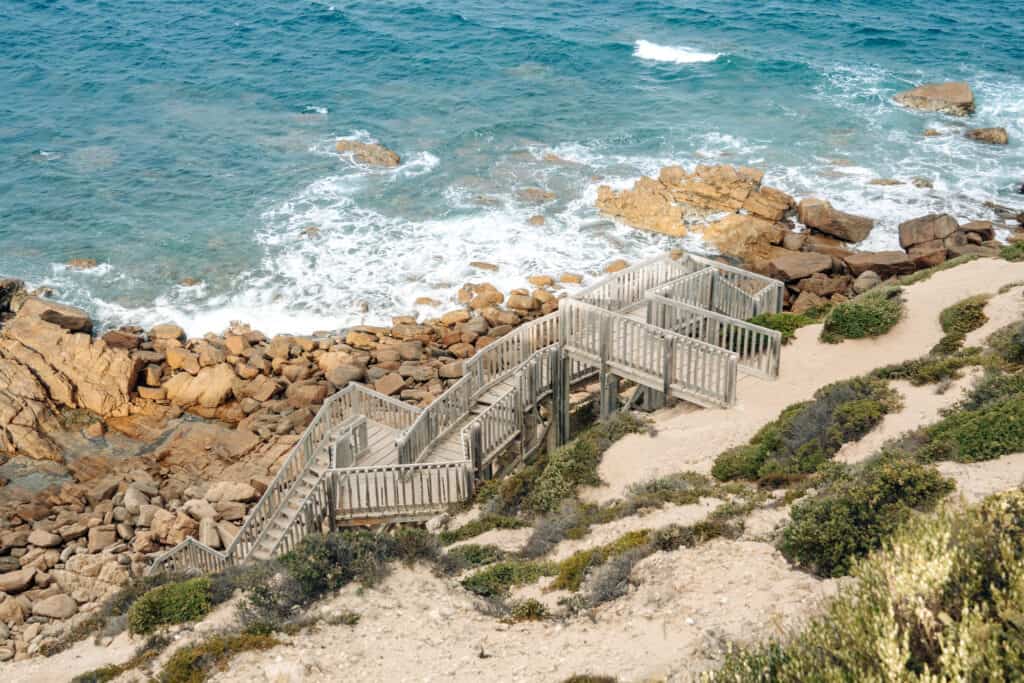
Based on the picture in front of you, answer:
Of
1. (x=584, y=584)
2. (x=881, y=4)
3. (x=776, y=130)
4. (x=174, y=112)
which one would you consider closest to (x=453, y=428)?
(x=584, y=584)

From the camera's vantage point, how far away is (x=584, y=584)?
13.8 meters

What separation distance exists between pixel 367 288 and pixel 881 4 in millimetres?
55909

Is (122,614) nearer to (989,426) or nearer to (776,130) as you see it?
(989,426)

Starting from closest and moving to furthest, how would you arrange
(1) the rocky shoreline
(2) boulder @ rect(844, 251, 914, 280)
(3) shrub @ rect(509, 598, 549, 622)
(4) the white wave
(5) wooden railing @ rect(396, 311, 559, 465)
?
(3) shrub @ rect(509, 598, 549, 622), (5) wooden railing @ rect(396, 311, 559, 465), (1) the rocky shoreline, (2) boulder @ rect(844, 251, 914, 280), (4) the white wave

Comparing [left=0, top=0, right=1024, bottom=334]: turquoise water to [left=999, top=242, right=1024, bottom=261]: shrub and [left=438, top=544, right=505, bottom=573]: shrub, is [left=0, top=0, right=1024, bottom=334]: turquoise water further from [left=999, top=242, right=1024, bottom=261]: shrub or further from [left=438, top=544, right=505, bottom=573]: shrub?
[left=438, top=544, right=505, bottom=573]: shrub

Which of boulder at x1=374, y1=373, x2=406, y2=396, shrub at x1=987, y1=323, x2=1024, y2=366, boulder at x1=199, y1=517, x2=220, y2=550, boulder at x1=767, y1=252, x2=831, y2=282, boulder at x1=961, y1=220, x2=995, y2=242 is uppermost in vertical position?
shrub at x1=987, y1=323, x2=1024, y2=366

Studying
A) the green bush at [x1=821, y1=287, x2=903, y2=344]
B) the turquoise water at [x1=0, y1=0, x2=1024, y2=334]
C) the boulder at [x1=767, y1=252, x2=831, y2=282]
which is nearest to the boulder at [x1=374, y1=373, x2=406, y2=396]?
the turquoise water at [x1=0, y1=0, x2=1024, y2=334]

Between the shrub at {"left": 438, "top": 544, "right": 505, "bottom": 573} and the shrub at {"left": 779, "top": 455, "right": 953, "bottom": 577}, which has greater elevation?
the shrub at {"left": 779, "top": 455, "right": 953, "bottom": 577}

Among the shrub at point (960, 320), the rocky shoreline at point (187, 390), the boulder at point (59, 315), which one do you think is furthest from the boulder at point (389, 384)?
the shrub at point (960, 320)

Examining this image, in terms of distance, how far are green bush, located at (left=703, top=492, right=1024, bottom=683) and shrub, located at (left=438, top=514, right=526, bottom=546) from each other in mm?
8519

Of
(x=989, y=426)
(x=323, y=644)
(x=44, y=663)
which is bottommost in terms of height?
(x=44, y=663)

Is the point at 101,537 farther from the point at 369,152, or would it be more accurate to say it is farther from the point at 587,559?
the point at 369,152

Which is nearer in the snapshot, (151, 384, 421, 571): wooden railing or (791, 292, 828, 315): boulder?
(151, 384, 421, 571): wooden railing

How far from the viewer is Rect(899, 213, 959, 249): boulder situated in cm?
3403
